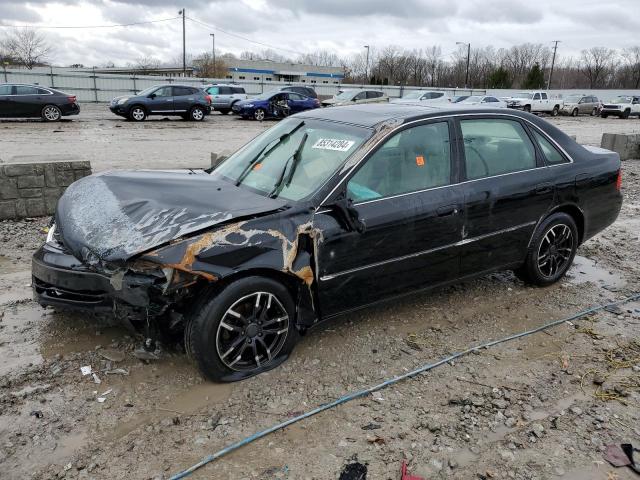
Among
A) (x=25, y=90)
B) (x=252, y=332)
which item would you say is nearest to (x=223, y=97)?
(x=25, y=90)

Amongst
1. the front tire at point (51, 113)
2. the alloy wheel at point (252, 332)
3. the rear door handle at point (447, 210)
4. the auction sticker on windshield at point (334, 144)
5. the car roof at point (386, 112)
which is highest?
A: the car roof at point (386, 112)

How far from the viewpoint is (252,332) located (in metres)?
3.44

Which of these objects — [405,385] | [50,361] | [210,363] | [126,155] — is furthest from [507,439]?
[126,155]

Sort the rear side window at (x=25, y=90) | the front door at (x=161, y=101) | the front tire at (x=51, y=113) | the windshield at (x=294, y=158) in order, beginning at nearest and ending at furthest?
the windshield at (x=294, y=158) → the rear side window at (x=25, y=90) → the front tire at (x=51, y=113) → the front door at (x=161, y=101)

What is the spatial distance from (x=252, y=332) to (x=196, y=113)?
22450 mm

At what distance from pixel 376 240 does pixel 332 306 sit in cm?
55

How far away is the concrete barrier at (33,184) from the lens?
6.52 m

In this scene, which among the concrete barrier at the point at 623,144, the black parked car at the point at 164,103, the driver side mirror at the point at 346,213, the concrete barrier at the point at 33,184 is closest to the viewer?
the driver side mirror at the point at 346,213

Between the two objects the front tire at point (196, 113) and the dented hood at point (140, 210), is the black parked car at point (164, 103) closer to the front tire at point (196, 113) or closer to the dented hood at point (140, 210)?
the front tire at point (196, 113)

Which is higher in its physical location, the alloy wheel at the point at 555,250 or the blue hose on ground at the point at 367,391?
the alloy wheel at the point at 555,250

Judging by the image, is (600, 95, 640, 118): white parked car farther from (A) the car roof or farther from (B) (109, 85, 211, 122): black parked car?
(A) the car roof

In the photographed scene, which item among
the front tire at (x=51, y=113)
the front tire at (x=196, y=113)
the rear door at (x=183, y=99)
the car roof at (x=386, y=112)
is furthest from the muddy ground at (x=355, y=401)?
the front tire at (x=196, y=113)

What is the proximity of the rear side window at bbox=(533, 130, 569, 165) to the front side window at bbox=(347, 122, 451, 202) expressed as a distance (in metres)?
1.15

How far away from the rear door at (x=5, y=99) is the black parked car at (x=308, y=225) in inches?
729
